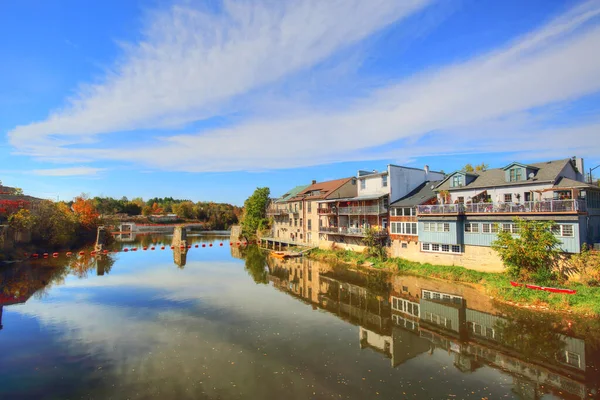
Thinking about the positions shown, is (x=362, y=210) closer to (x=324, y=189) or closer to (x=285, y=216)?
(x=324, y=189)

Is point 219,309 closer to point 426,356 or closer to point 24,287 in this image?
Result: point 426,356

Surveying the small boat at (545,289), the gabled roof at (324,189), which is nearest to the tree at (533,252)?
the small boat at (545,289)

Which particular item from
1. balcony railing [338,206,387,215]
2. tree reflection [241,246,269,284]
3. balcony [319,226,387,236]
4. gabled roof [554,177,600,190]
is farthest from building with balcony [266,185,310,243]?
gabled roof [554,177,600,190]

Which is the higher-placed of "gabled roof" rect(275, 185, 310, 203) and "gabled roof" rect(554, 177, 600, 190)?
"gabled roof" rect(275, 185, 310, 203)

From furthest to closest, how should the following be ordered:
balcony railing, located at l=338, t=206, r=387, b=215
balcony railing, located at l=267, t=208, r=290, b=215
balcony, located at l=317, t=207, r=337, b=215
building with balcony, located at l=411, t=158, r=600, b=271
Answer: balcony railing, located at l=267, t=208, r=290, b=215 < balcony, located at l=317, t=207, r=337, b=215 < balcony railing, located at l=338, t=206, r=387, b=215 < building with balcony, located at l=411, t=158, r=600, b=271

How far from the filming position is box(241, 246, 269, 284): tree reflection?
36.8 meters

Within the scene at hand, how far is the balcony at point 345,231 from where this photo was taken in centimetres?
3983

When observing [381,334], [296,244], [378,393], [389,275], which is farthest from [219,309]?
[296,244]

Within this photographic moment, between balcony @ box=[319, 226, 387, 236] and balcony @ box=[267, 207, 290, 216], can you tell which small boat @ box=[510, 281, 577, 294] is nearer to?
balcony @ box=[319, 226, 387, 236]

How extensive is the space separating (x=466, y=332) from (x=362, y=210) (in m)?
24.1

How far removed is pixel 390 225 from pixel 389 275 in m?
7.40

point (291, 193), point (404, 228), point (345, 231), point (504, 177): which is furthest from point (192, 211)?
point (504, 177)

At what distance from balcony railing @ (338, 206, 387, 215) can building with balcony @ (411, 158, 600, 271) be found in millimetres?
5657

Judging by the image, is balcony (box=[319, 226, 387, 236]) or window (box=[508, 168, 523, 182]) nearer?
window (box=[508, 168, 523, 182])
